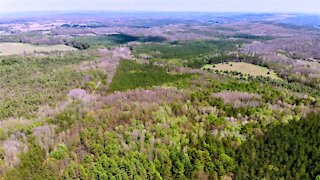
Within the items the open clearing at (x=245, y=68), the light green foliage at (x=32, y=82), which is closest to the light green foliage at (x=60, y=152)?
the light green foliage at (x=32, y=82)

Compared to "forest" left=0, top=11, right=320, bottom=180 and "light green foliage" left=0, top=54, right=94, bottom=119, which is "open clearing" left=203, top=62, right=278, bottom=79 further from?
"light green foliage" left=0, top=54, right=94, bottom=119

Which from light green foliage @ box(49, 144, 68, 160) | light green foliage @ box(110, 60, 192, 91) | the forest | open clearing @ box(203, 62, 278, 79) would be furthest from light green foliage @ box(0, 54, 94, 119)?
open clearing @ box(203, 62, 278, 79)

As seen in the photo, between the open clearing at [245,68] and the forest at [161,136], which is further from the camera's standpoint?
the open clearing at [245,68]

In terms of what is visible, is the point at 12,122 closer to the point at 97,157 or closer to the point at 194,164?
the point at 97,157

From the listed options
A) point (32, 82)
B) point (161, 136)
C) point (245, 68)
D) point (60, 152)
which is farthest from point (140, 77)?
point (60, 152)

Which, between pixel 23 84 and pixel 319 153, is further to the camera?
pixel 23 84

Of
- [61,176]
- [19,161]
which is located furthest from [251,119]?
[19,161]

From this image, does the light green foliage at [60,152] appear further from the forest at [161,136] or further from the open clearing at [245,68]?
the open clearing at [245,68]

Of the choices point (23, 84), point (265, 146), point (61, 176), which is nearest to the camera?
point (61, 176)

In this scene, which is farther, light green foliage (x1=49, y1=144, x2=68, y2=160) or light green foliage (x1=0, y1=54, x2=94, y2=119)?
light green foliage (x1=0, y1=54, x2=94, y2=119)
